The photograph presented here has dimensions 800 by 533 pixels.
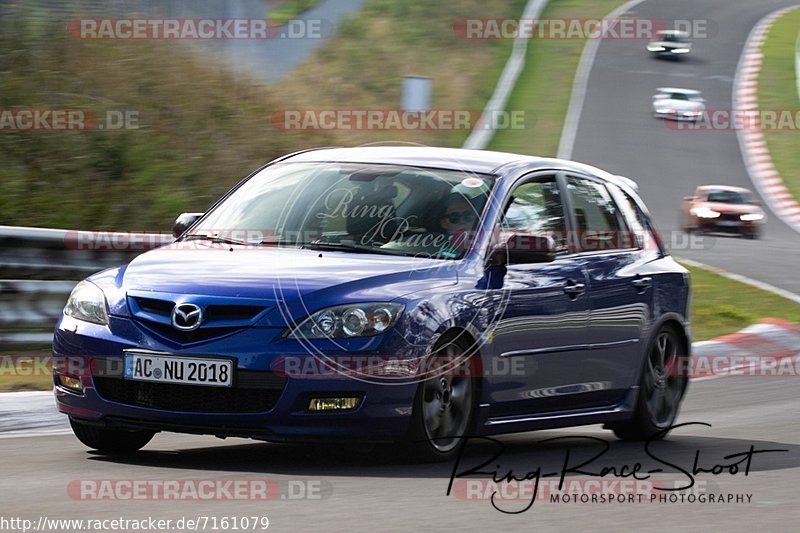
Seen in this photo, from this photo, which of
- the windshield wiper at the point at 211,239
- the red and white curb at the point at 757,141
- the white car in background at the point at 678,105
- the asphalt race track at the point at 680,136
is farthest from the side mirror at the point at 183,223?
the white car in background at the point at 678,105

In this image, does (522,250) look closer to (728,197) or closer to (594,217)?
(594,217)

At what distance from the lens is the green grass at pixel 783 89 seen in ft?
131

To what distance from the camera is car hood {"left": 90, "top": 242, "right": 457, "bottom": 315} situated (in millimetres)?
6785

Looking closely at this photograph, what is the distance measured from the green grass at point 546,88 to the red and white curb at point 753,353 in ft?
70.6

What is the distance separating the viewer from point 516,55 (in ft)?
158

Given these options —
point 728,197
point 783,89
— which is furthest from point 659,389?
point 783,89

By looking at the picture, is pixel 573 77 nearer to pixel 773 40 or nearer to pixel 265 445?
pixel 773 40

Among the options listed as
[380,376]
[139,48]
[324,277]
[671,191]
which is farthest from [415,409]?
[671,191]

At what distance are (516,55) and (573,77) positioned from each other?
1905mm

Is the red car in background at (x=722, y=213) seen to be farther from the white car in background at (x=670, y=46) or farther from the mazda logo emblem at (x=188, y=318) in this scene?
the mazda logo emblem at (x=188, y=318)

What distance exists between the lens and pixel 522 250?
7570 mm

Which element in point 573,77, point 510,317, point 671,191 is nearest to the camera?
point 510,317

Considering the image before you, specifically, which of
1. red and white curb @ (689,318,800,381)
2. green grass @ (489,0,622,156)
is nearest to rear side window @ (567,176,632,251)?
red and white curb @ (689,318,800,381)

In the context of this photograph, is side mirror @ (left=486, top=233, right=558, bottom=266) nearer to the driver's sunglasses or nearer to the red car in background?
the driver's sunglasses
